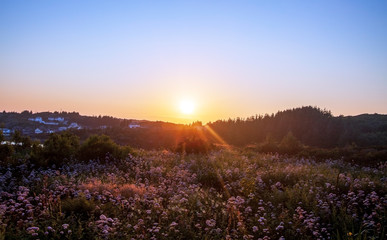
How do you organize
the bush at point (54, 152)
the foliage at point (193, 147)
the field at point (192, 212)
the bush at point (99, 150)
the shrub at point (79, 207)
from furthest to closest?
the foliage at point (193, 147) < the bush at point (99, 150) < the bush at point (54, 152) < the shrub at point (79, 207) < the field at point (192, 212)

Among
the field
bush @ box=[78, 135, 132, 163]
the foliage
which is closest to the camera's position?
the field

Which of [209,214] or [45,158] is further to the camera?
[45,158]

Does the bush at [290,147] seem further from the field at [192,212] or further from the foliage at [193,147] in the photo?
the field at [192,212]

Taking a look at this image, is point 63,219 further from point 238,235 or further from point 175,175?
point 175,175

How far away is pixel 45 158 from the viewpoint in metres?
12.3

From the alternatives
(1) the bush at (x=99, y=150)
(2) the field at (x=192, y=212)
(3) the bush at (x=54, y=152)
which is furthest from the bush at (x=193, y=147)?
(2) the field at (x=192, y=212)

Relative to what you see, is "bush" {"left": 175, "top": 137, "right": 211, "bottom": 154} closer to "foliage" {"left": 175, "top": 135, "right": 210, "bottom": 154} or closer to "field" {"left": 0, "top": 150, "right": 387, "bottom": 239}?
"foliage" {"left": 175, "top": 135, "right": 210, "bottom": 154}

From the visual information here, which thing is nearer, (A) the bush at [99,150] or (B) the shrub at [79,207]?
(B) the shrub at [79,207]

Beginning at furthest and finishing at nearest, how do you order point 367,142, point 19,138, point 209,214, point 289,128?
point 289,128 < point 367,142 < point 19,138 < point 209,214

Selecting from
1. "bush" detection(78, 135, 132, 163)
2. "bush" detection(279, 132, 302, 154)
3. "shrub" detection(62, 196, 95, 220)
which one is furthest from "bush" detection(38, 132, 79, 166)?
"bush" detection(279, 132, 302, 154)

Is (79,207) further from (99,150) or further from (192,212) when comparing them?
(99,150)

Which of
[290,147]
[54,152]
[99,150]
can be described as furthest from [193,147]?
[54,152]

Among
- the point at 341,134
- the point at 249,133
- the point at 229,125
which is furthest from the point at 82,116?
the point at 341,134

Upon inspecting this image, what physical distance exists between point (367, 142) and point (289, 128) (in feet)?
44.7
